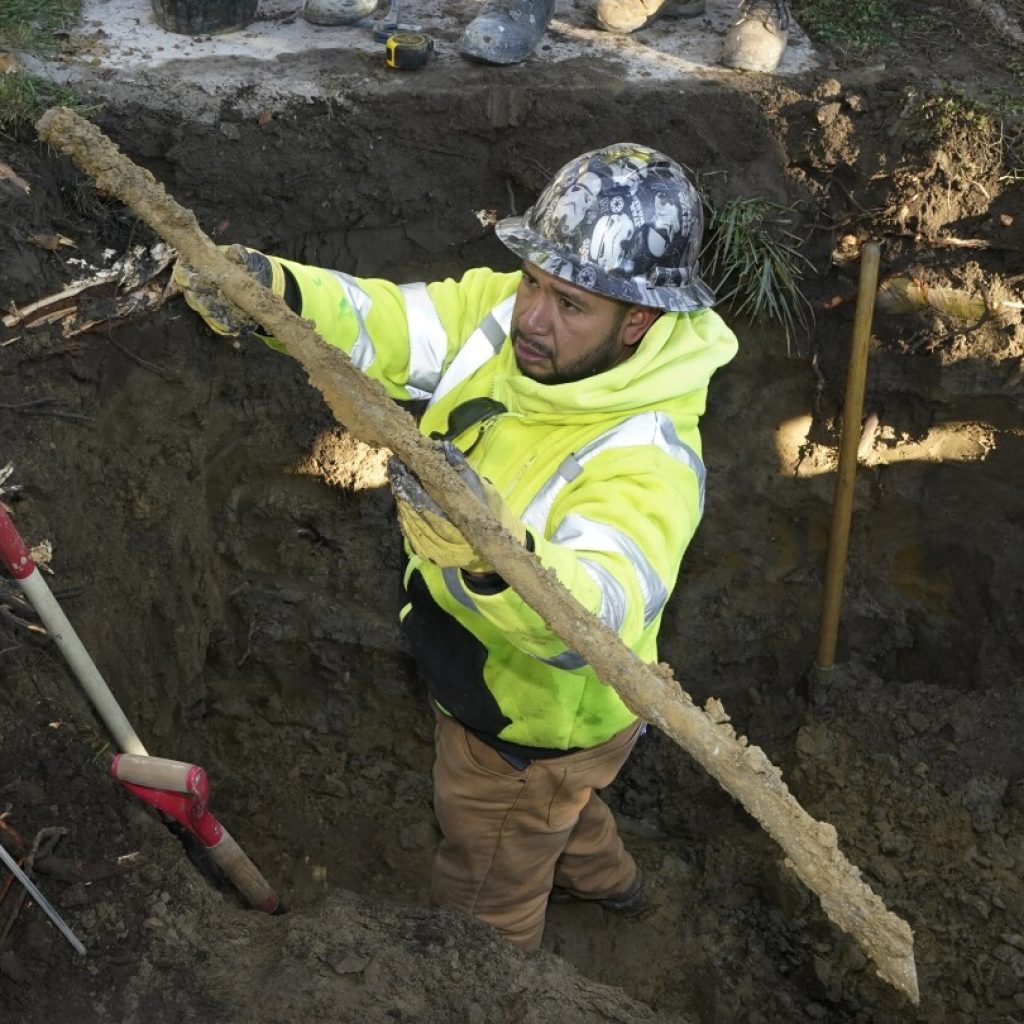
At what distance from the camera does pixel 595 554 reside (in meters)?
2.31

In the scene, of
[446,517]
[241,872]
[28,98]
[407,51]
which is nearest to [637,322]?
[446,517]

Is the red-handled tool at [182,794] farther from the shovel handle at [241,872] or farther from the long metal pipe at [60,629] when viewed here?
the long metal pipe at [60,629]

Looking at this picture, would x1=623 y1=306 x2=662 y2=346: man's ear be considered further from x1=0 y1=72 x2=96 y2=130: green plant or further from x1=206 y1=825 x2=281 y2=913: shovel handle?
x1=0 y1=72 x2=96 y2=130: green plant

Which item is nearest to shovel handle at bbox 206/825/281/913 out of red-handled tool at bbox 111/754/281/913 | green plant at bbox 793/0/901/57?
red-handled tool at bbox 111/754/281/913

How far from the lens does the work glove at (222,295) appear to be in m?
2.77

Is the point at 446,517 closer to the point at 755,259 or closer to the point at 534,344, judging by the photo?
the point at 534,344

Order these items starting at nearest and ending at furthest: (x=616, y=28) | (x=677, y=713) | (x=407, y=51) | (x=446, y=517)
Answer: (x=677, y=713)
(x=446, y=517)
(x=407, y=51)
(x=616, y=28)

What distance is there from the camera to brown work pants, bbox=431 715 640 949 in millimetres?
3178

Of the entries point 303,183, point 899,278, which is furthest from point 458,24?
point 899,278

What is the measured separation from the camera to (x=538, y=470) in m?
2.75

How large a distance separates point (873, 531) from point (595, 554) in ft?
9.56

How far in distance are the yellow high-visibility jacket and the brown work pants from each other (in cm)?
10

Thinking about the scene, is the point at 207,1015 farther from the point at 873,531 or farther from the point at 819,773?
the point at 873,531

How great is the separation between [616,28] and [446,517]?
3.37m
